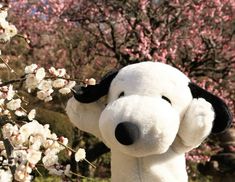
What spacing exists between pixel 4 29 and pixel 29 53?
1048 cm

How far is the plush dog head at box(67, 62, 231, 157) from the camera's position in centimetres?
258

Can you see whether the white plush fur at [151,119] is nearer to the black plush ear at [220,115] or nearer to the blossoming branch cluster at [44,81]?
the black plush ear at [220,115]

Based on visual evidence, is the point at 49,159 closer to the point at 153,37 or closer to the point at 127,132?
the point at 127,132

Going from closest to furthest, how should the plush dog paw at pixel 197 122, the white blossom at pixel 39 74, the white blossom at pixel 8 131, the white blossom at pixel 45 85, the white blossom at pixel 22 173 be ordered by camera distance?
the white blossom at pixel 22 173, the white blossom at pixel 8 131, the white blossom at pixel 39 74, the white blossom at pixel 45 85, the plush dog paw at pixel 197 122

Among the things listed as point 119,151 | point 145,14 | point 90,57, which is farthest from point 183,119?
point 90,57

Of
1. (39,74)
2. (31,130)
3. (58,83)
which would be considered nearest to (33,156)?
(31,130)

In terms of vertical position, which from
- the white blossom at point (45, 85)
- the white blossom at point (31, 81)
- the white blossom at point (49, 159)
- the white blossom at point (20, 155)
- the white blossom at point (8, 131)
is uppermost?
the white blossom at point (31, 81)

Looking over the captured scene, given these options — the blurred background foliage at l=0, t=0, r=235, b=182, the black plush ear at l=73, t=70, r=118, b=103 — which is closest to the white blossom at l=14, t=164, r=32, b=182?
the black plush ear at l=73, t=70, r=118, b=103

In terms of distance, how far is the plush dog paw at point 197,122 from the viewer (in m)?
2.77

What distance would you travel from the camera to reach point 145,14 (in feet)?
24.4

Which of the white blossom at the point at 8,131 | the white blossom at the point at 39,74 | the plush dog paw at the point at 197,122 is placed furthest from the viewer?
the plush dog paw at the point at 197,122

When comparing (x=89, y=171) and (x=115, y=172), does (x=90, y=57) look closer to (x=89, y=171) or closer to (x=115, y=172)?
(x=89, y=171)

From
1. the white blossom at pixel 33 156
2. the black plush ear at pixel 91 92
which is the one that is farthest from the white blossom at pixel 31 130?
the black plush ear at pixel 91 92

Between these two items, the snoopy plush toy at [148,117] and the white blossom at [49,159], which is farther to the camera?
the snoopy plush toy at [148,117]
